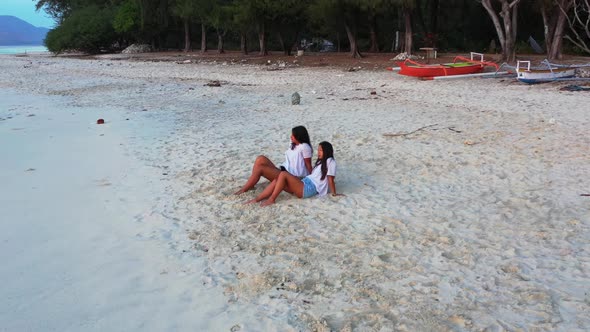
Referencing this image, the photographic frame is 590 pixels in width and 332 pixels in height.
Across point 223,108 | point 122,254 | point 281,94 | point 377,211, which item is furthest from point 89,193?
point 281,94

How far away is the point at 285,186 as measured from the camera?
5.56 metres

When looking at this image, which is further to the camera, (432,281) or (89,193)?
(89,193)

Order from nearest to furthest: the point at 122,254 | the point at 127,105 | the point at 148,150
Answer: the point at 122,254 → the point at 148,150 → the point at 127,105

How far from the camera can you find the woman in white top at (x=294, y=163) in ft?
18.7

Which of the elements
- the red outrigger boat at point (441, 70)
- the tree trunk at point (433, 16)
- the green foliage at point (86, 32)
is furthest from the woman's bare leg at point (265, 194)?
the green foliage at point (86, 32)

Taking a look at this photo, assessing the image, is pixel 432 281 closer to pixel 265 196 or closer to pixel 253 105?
pixel 265 196

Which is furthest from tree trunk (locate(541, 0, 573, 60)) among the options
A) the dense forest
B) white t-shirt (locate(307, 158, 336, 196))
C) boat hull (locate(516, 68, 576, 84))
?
white t-shirt (locate(307, 158, 336, 196))

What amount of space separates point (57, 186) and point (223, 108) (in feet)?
20.2

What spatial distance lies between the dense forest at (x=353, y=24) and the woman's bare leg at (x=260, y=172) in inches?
561

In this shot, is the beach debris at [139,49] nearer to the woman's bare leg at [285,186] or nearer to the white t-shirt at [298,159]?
the white t-shirt at [298,159]

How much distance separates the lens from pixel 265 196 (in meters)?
5.58

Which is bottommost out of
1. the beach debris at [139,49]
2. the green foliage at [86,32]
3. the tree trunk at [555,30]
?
the tree trunk at [555,30]

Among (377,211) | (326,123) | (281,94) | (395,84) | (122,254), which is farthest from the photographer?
(395,84)

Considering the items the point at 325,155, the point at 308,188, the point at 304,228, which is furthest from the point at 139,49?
the point at 304,228
